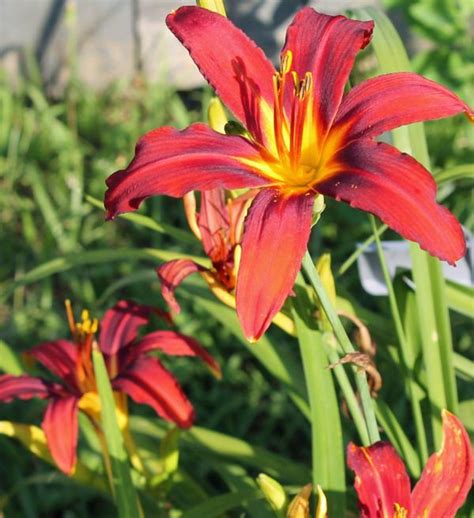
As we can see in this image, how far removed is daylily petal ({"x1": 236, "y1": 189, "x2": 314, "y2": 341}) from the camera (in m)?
0.77

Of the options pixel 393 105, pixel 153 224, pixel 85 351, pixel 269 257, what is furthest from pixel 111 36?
pixel 269 257

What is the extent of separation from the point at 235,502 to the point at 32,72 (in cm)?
197

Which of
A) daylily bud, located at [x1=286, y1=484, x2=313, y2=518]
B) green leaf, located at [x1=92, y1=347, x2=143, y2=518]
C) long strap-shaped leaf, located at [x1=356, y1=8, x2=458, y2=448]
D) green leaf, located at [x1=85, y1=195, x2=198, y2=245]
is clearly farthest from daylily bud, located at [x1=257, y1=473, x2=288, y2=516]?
green leaf, located at [x1=85, y1=195, x2=198, y2=245]

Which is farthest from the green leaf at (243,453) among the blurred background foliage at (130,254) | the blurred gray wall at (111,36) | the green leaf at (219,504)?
the blurred gray wall at (111,36)

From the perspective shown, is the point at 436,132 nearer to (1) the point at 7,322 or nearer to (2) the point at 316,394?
(1) the point at 7,322

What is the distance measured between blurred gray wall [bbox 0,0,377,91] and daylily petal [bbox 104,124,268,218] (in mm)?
2009

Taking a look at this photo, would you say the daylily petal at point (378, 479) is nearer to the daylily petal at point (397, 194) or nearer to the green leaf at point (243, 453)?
the daylily petal at point (397, 194)

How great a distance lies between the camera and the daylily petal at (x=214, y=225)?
111 cm

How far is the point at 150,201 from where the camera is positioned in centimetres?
236

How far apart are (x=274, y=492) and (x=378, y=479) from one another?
10cm

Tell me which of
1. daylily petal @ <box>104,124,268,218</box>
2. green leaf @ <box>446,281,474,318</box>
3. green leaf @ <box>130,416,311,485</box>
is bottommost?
green leaf @ <box>130,416,311,485</box>

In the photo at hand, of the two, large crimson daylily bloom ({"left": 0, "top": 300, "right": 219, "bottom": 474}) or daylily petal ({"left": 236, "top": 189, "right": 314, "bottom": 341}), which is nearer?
daylily petal ({"left": 236, "top": 189, "right": 314, "bottom": 341})

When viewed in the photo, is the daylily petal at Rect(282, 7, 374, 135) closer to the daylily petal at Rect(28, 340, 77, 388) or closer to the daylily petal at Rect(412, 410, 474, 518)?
the daylily petal at Rect(412, 410, 474, 518)

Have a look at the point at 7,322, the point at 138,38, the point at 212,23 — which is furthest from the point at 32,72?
the point at 212,23
